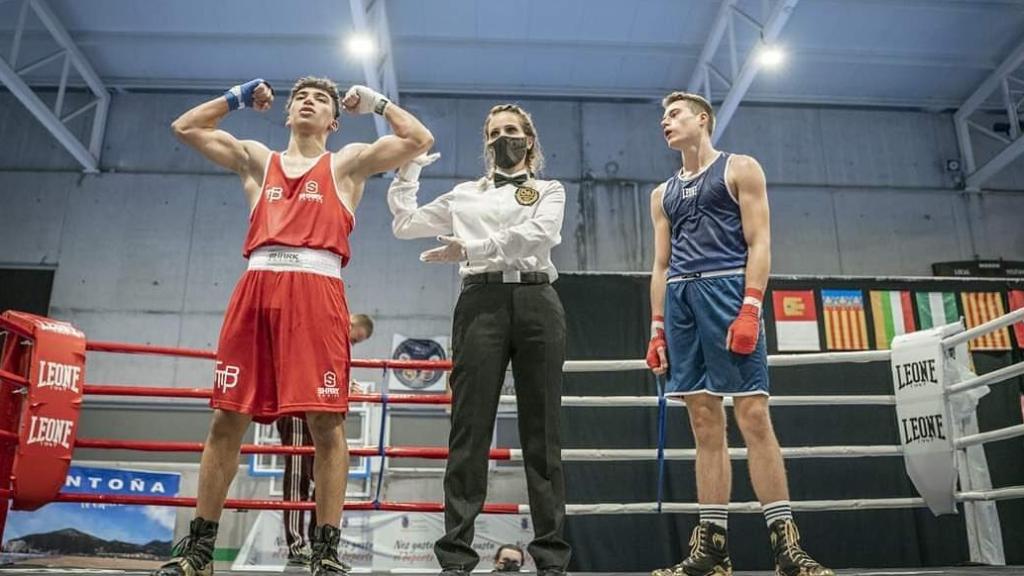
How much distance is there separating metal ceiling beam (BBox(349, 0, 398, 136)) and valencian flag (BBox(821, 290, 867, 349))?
4.65m

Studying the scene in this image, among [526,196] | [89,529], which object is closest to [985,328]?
[526,196]

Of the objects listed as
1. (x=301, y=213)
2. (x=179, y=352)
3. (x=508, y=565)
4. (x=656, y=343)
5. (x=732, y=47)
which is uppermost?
(x=732, y=47)

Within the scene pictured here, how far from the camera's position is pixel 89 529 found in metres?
6.70

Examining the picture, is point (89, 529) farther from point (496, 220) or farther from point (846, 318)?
point (846, 318)

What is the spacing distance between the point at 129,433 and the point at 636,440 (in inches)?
225

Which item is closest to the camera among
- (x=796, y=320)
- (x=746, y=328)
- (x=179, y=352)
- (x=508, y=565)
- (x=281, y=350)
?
(x=281, y=350)

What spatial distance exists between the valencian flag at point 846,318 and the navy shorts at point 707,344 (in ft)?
12.2

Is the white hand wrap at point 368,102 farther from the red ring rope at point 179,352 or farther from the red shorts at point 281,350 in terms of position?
the red ring rope at point 179,352

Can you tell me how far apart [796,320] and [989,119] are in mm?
5922

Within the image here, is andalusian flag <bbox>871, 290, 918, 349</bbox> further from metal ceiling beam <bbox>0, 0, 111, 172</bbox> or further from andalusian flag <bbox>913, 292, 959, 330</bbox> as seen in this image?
metal ceiling beam <bbox>0, 0, 111, 172</bbox>

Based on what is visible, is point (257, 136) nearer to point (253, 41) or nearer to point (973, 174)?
point (253, 41)

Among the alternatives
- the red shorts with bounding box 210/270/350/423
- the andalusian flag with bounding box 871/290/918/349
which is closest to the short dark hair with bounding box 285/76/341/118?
the red shorts with bounding box 210/270/350/423

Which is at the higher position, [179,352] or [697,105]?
[697,105]

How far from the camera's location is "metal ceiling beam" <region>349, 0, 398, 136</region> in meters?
6.84
